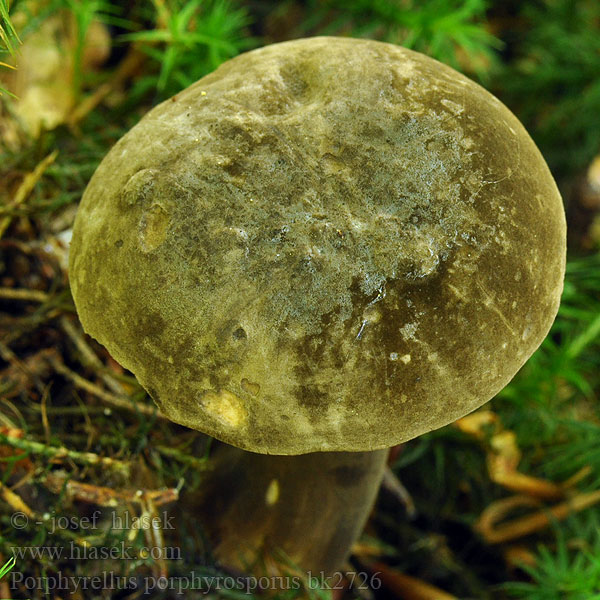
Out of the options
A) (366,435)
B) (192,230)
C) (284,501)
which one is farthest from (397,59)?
(284,501)

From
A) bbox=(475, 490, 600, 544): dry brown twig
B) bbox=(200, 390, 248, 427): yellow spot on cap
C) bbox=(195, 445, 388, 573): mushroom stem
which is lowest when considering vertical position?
bbox=(475, 490, 600, 544): dry brown twig

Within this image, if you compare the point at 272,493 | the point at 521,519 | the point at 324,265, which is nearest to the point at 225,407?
the point at 324,265

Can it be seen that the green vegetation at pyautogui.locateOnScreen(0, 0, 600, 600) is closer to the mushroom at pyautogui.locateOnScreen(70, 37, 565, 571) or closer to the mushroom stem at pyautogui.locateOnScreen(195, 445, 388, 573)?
the mushroom stem at pyautogui.locateOnScreen(195, 445, 388, 573)

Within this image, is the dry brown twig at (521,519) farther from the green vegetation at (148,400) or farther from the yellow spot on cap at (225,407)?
the yellow spot on cap at (225,407)

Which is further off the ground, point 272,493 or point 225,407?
point 225,407

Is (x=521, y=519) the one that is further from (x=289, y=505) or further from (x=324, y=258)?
(x=324, y=258)

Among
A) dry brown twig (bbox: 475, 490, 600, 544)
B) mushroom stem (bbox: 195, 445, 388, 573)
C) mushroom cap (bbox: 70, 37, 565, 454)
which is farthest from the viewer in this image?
dry brown twig (bbox: 475, 490, 600, 544)

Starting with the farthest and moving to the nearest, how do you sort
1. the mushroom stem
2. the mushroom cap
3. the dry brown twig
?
the dry brown twig → the mushroom stem → the mushroom cap

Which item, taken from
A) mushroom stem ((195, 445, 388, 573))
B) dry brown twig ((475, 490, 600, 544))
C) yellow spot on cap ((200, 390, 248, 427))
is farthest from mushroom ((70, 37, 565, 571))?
dry brown twig ((475, 490, 600, 544))
